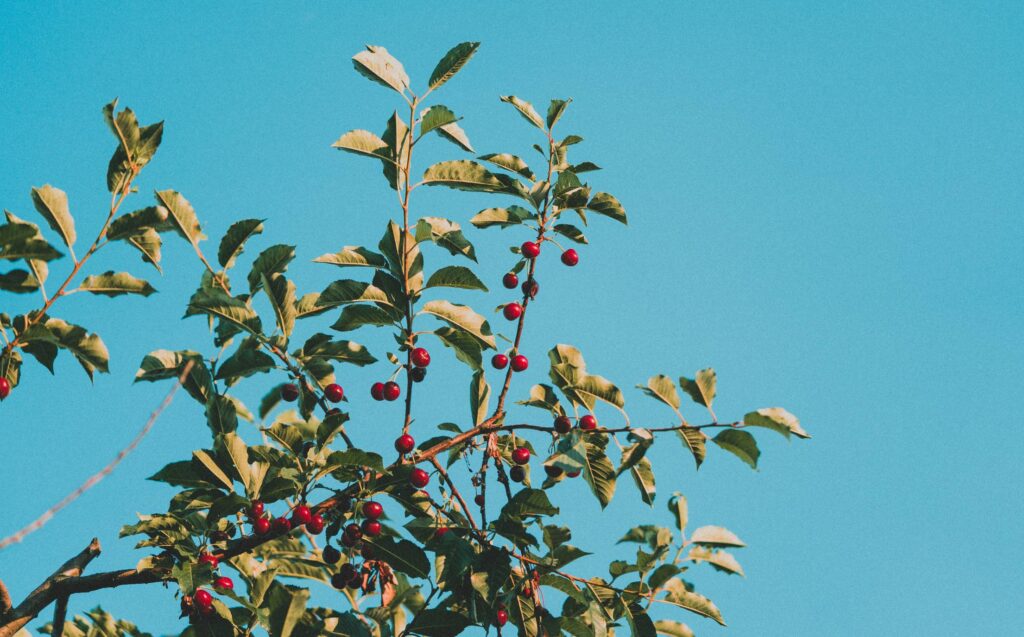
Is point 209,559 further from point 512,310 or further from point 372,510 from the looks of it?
point 512,310

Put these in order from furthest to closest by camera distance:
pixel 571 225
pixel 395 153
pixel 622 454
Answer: pixel 571 225
pixel 395 153
pixel 622 454

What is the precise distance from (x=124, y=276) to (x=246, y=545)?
116cm

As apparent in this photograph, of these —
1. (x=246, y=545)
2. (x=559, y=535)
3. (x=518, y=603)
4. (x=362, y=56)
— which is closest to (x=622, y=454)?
(x=559, y=535)

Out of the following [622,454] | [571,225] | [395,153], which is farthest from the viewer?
[571,225]

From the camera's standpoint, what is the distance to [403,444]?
368 centimetres

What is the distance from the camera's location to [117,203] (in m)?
3.52

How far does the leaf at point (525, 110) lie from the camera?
4191 mm

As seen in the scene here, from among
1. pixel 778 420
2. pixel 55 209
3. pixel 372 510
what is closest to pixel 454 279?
pixel 372 510

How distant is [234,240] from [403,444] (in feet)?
3.53

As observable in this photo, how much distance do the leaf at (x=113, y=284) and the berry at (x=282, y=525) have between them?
42.1 inches

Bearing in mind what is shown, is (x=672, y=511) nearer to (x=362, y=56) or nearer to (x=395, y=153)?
(x=395, y=153)

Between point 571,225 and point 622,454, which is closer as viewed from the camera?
point 622,454

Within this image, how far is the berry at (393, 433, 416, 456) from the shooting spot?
3.68 meters

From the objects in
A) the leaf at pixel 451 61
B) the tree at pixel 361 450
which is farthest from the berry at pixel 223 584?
the leaf at pixel 451 61
